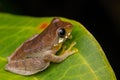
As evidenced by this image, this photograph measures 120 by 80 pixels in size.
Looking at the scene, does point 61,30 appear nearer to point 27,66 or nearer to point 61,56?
point 61,56

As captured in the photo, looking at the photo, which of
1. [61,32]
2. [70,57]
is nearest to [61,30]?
[61,32]

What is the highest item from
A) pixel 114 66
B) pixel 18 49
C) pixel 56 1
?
pixel 18 49

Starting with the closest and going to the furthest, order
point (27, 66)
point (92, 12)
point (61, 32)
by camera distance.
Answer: point (27, 66) → point (61, 32) → point (92, 12)

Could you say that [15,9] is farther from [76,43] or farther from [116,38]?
[76,43]

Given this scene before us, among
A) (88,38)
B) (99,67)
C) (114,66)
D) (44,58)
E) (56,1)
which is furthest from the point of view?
(56,1)

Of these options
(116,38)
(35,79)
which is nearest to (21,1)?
(116,38)

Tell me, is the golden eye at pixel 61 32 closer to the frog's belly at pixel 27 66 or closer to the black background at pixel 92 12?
the frog's belly at pixel 27 66
